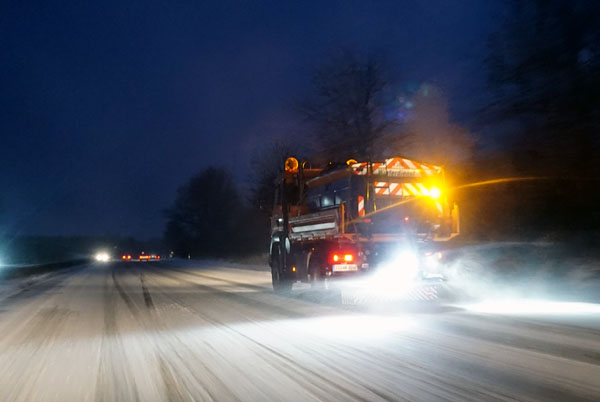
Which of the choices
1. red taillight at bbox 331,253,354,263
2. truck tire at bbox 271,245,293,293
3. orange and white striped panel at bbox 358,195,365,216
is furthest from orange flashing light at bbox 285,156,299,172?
red taillight at bbox 331,253,354,263

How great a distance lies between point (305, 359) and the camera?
23.4ft

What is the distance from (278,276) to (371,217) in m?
5.25

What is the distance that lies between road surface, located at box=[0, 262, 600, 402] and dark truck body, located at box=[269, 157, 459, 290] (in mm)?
1371

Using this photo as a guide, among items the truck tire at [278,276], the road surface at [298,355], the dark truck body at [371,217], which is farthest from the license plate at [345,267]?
the truck tire at [278,276]

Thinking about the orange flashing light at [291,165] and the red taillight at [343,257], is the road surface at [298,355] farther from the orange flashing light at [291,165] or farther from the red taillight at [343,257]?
the orange flashing light at [291,165]

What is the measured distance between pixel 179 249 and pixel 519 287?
8552 centimetres

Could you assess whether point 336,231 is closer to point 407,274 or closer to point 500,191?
point 407,274

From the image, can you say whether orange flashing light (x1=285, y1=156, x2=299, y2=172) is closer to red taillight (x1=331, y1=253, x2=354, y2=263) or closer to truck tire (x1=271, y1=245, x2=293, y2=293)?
truck tire (x1=271, y1=245, x2=293, y2=293)

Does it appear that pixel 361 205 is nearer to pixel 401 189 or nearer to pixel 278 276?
pixel 401 189

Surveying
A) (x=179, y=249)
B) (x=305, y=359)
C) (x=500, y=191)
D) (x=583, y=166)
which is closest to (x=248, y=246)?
(x=179, y=249)

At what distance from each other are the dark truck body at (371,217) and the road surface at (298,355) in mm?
1371

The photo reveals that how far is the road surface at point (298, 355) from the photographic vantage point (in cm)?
563

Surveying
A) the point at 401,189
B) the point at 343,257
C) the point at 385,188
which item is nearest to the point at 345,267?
the point at 343,257

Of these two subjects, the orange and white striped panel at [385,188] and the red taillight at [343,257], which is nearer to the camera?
the red taillight at [343,257]
